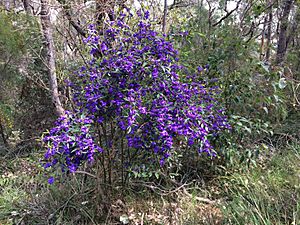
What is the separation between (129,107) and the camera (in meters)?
1.93

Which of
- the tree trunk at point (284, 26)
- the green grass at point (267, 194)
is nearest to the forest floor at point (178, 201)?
the green grass at point (267, 194)

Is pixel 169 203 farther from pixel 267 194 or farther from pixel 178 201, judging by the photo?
pixel 267 194

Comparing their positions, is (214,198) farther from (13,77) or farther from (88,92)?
(13,77)

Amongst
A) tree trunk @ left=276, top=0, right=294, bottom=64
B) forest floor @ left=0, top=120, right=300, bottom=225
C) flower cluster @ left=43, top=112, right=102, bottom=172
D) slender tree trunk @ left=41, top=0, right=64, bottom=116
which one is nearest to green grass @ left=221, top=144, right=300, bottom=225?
forest floor @ left=0, top=120, right=300, bottom=225

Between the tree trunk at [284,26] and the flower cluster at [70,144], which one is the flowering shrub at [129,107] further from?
the tree trunk at [284,26]

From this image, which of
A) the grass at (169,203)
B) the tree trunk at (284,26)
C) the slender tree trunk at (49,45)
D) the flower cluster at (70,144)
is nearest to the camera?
the flower cluster at (70,144)

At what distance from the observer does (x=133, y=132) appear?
214 centimetres

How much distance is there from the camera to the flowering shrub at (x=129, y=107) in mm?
1902

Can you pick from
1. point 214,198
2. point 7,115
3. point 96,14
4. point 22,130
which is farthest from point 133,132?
point 22,130

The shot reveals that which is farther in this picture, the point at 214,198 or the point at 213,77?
the point at 213,77

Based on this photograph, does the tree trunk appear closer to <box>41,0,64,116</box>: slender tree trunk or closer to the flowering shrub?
the flowering shrub

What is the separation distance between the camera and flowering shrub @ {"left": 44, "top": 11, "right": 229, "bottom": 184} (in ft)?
6.24

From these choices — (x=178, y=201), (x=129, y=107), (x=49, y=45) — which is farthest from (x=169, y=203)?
(x=49, y=45)

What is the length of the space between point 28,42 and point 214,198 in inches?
120
